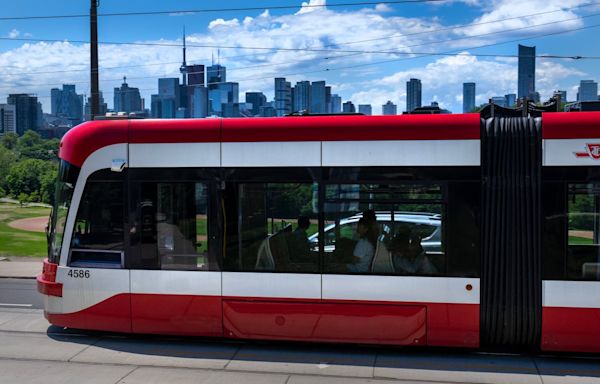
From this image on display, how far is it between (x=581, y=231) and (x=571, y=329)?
113 cm

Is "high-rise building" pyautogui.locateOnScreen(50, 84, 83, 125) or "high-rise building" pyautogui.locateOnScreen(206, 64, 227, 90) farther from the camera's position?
"high-rise building" pyautogui.locateOnScreen(50, 84, 83, 125)

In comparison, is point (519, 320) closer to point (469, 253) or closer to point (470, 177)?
point (469, 253)

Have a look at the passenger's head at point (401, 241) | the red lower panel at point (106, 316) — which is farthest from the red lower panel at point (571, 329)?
the red lower panel at point (106, 316)

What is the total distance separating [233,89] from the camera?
37.1 m

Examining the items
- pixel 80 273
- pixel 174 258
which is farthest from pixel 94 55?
pixel 174 258

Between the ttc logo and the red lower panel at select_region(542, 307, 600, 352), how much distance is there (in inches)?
68.5

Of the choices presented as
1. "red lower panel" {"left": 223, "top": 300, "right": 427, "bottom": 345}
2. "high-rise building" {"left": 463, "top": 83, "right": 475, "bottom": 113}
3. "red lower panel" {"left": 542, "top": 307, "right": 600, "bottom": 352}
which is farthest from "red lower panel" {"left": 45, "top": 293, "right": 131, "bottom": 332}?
"high-rise building" {"left": 463, "top": 83, "right": 475, "bottom": 113}

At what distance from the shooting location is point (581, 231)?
7375mm

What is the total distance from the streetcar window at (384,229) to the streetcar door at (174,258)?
146cm

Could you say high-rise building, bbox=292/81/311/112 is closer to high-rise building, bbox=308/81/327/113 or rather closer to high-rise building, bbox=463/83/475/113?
high-rise building, bbox=308/81/327/113

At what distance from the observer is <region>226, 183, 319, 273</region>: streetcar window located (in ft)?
25.5

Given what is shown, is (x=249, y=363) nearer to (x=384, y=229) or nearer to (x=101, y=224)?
(x=384, y=229)

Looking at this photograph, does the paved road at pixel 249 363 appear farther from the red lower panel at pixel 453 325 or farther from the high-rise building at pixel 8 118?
the high-rise building at pixel 8 118

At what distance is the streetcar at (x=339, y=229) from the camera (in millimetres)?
7332
